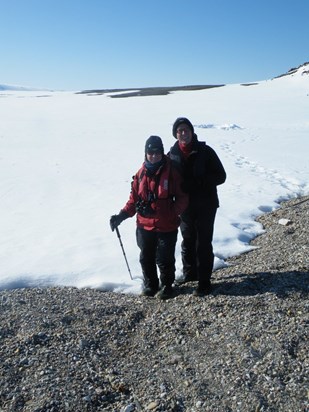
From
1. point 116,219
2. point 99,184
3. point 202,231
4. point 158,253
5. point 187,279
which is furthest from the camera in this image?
point 99,184

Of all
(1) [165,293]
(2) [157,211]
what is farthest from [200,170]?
(1) [165,293]

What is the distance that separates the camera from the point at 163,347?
5.06 metres

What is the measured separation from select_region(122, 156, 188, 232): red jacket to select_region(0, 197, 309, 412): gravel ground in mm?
1118

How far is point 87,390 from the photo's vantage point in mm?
4359

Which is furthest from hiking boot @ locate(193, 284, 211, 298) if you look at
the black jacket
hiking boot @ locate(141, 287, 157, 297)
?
the black jacket

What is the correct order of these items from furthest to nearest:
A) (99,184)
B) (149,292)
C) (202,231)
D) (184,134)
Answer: (99,184), (149,292), (202,231), (184,134)

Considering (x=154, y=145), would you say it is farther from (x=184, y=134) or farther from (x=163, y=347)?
(x=163, y=347)

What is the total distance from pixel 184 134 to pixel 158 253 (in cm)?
168

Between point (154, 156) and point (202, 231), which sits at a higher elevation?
point (154, 156)

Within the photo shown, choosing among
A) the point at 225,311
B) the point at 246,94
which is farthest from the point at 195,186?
the point at 246,94

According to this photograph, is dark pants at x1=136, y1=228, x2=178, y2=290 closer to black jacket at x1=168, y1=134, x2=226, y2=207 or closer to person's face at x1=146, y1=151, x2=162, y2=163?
black jacket at x1=168, y1=134, x2=226, y2=207

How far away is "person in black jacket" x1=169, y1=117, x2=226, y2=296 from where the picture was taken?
225 inches

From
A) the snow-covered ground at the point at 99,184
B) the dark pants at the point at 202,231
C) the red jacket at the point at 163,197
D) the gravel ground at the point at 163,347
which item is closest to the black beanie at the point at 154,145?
the red jacket at the point at 163,197

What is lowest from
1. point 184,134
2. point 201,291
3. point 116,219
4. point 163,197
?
point 201,291
